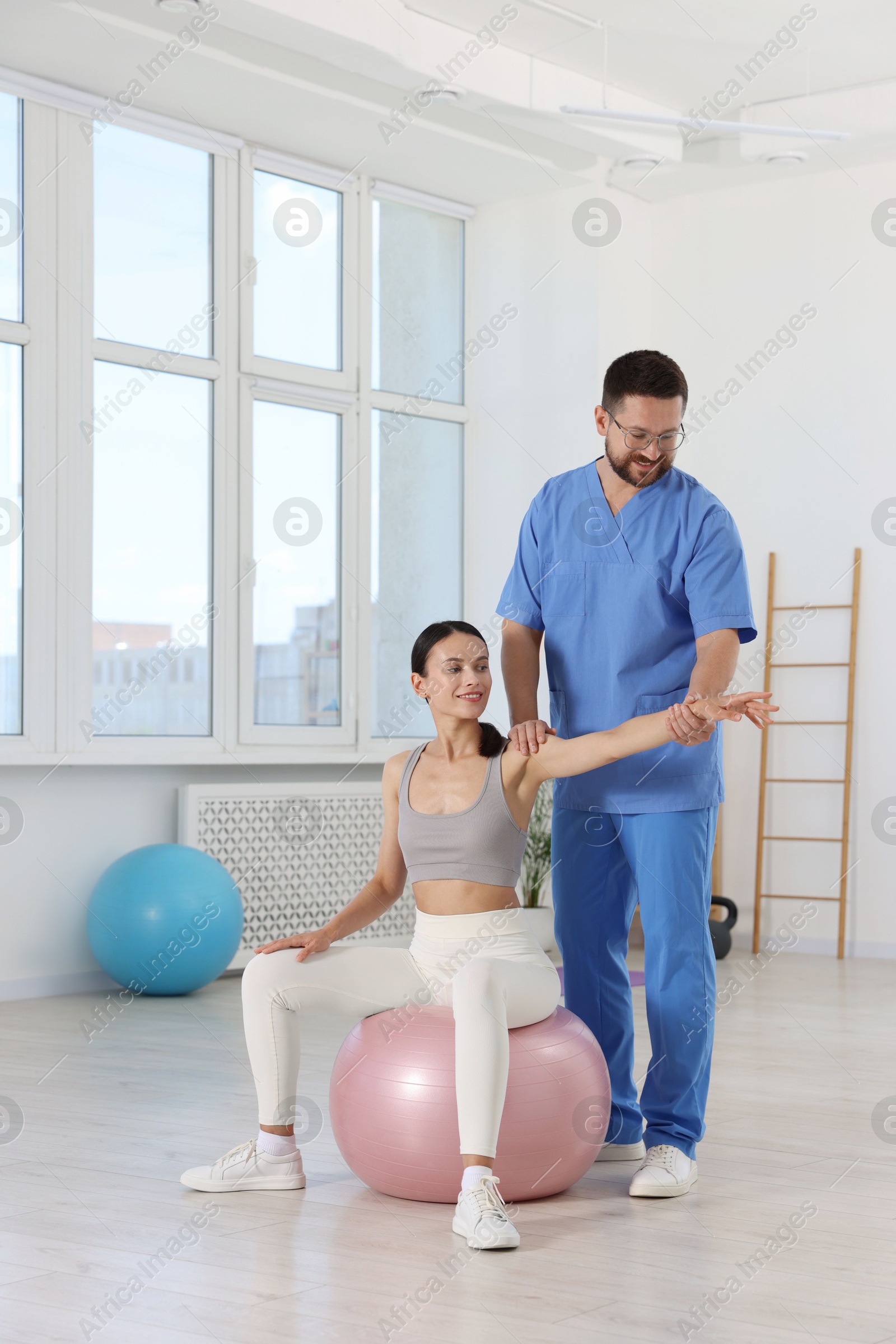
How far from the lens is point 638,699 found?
2756mm

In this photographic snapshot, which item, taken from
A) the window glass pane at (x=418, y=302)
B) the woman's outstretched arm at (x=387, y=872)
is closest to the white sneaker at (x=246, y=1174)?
the woman's outstretched arm at (x=387, y=872)

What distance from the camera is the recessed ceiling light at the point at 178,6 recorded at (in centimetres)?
457

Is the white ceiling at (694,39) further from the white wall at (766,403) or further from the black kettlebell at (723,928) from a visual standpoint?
the black kettlebell at (723,928)

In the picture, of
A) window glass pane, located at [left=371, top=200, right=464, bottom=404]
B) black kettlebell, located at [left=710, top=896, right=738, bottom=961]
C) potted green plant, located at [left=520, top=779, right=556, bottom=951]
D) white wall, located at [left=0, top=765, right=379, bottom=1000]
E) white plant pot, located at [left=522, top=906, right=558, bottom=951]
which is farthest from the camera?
window glass pane, located at [left=371, top=200, right=464, bottom=404]

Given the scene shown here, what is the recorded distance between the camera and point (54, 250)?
5129mm

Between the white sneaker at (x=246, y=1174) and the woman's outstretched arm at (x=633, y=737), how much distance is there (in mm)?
832

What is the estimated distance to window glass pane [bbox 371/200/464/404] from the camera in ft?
21.0

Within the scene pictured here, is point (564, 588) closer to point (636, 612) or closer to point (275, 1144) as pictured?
point (636, 612)

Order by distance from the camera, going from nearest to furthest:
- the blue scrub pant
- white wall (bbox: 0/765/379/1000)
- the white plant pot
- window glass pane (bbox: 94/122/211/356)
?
1. the blue scrub pant
2. white wall (bbox: 0/765/379/1000)
3. window glass pane (bbox: 94/122/211/356)
4. the white plant pot

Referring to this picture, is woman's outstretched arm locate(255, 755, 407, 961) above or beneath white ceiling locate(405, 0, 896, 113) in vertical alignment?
beneath

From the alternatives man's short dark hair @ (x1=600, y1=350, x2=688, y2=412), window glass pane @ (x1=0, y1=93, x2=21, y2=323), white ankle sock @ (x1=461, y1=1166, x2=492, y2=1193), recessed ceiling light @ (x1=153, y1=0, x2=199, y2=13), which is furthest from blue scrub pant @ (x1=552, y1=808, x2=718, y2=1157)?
window glass pane @ (x1=0, y1=93, x2=21, y2=323)

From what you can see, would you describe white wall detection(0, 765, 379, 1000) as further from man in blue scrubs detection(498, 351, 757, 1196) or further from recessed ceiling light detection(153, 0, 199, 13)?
man in blue scrubs detection(498, 351, 757, 1196)

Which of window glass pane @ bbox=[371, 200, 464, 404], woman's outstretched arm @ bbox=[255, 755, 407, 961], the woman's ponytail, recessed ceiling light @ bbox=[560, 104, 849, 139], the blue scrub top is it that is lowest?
woman's outstretched arm @ bbox=[255, 755, 407, 961]

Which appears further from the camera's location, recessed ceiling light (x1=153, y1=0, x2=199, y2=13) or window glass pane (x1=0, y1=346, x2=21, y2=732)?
window glass pane (x1=0, y1=346, x2=21, y2=732)
